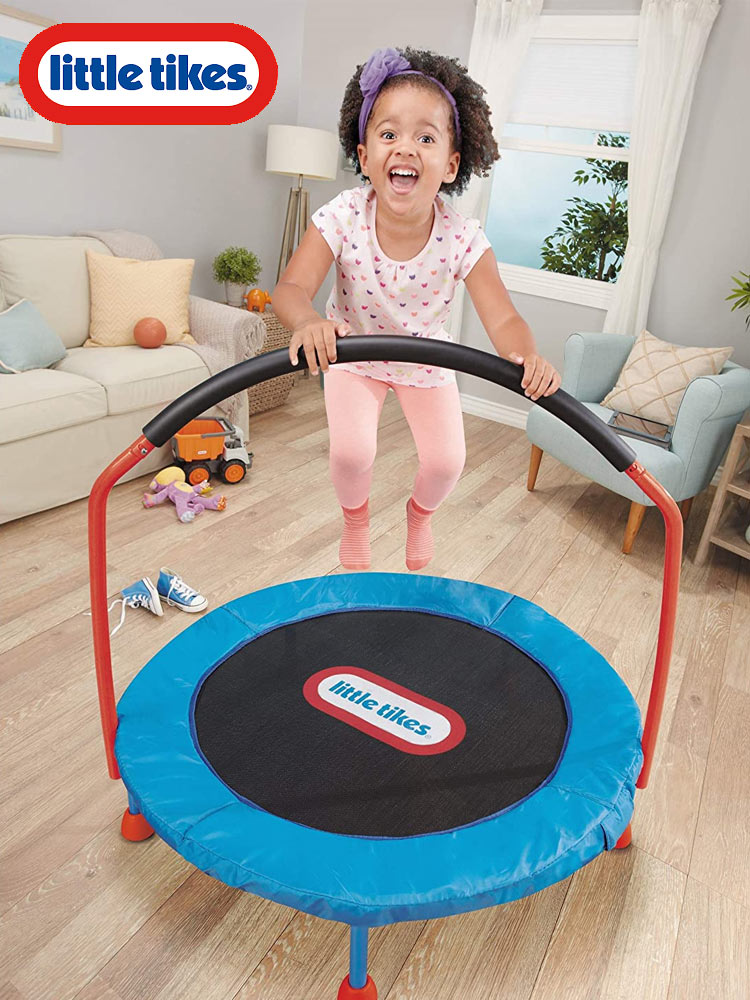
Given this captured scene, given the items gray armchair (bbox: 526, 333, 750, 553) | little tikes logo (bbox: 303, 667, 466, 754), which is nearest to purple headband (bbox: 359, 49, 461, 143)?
little tikes logo (bbox: 303, 667, 466, 754)

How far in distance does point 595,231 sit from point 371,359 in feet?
10.6

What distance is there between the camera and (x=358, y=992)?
1.21 meters

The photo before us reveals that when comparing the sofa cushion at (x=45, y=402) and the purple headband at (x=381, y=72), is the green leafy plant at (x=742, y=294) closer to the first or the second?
the purple headband at (x=381, y=72)

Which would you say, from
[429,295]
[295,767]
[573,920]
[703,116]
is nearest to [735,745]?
[573,920]

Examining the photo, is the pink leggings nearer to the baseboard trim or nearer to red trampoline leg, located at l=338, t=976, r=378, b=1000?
red trampoline leg, located at l=338, t=976, r=378, b=1000

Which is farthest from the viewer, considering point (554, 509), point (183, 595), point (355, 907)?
point (554, 509)

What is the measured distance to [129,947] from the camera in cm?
131

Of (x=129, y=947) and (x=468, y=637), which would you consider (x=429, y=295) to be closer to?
(x=468, y=637)

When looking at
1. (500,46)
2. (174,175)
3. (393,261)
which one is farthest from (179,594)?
(500,46)

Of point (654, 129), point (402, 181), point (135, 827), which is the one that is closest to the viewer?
point (402, 181)

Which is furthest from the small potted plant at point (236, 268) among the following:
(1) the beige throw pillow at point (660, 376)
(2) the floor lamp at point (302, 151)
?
(1) the beige throw pillow at point (660, 376)

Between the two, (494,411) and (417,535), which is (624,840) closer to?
(417,535)

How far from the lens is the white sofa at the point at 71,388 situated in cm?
264

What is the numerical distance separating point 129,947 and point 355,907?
0.51 meters
